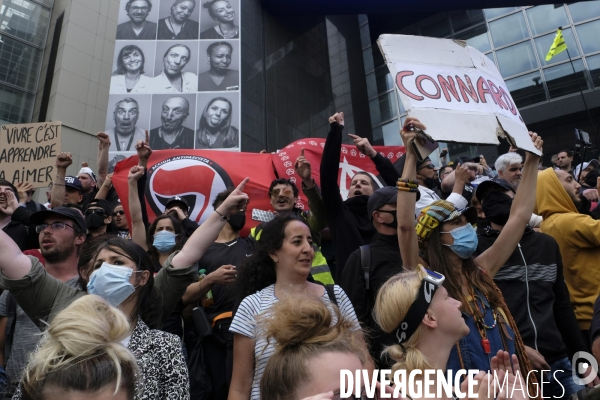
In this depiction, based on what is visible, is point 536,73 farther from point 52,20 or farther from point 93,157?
point 52,20

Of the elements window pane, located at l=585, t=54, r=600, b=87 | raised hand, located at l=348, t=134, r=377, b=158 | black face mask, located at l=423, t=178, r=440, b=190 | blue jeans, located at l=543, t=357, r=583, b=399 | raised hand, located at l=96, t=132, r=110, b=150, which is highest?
window pane, located at l=585, t=54, r=600, b=87

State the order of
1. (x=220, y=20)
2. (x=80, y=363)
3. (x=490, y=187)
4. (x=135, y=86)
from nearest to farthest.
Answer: (x=80, y=363)
(x=490, y=187)
(x=135, y=86)
(x=220, y=20)

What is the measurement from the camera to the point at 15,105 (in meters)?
17.8

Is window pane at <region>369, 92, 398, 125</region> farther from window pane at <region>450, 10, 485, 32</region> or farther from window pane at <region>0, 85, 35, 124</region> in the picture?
window pane at <region>0, 85, 35, 124</region>

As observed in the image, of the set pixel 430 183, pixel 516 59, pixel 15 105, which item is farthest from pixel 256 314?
pixel 516 59

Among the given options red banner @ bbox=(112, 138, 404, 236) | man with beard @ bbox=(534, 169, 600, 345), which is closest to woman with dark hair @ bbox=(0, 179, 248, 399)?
man with beard @ bbox=(534, 169, 600, 345)

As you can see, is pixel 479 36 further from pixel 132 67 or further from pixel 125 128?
pixel 125 128

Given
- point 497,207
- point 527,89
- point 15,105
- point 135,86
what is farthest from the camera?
point 527,89

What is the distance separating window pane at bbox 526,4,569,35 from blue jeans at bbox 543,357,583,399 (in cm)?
1976

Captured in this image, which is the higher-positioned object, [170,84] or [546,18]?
[546,18]

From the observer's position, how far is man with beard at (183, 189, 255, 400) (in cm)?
303

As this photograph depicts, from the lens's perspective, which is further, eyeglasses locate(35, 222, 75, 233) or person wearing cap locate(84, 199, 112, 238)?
person wearing cap locate(84, 199, 112, 238)

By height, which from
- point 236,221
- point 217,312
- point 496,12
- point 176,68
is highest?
point 496,12

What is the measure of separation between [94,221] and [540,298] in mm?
3762
